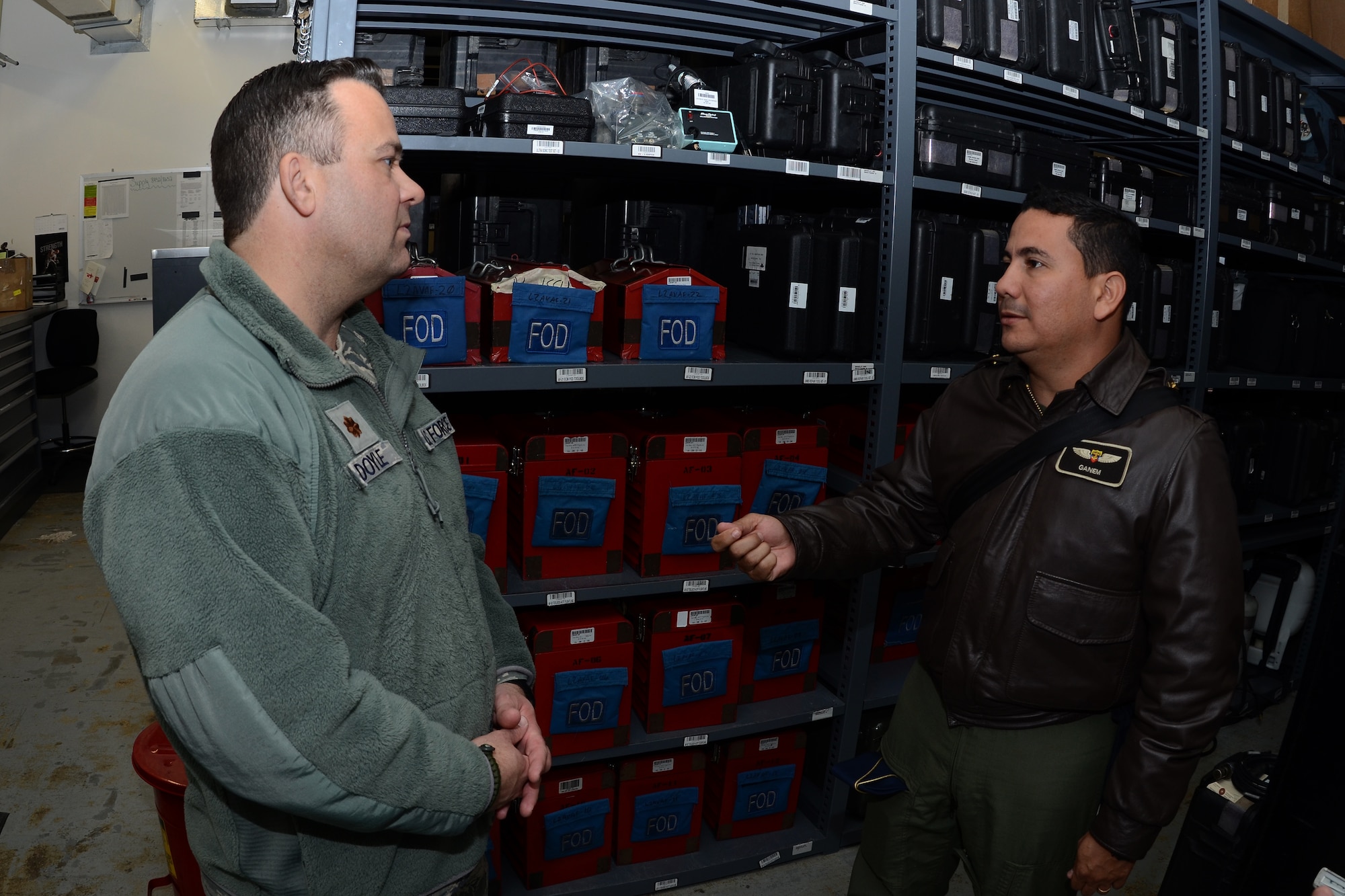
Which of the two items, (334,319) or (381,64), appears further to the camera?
(381,64)

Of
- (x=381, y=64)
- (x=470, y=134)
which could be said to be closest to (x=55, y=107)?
(x=381, y=64)

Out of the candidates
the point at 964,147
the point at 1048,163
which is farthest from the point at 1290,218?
the point at 964,147

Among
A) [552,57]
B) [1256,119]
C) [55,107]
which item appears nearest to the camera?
[552,57]

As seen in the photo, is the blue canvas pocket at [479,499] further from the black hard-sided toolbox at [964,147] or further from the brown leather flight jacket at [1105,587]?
the black hard-sided toolbox at [964,147]

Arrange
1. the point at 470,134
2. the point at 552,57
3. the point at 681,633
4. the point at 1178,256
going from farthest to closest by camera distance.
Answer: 1. the point at 1178,256
2. the point at 552,57
3. the point at 681,633
4. the point at 470,134

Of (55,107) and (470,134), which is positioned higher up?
(55,107)

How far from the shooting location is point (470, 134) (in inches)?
95.7

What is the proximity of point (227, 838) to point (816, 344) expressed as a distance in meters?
1.98

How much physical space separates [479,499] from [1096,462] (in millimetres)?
1459

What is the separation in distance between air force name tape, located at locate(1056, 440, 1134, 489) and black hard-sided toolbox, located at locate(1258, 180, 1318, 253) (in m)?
2.99

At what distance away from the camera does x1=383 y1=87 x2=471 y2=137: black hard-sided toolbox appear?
2.12 m

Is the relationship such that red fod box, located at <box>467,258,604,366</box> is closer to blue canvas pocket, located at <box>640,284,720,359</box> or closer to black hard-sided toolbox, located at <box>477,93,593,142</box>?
blue canvas pocket, located at <box>640,284,720,359</box>

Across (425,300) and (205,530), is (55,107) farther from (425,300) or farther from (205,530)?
(205,530)

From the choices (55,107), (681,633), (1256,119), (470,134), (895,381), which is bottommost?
(681,633)
